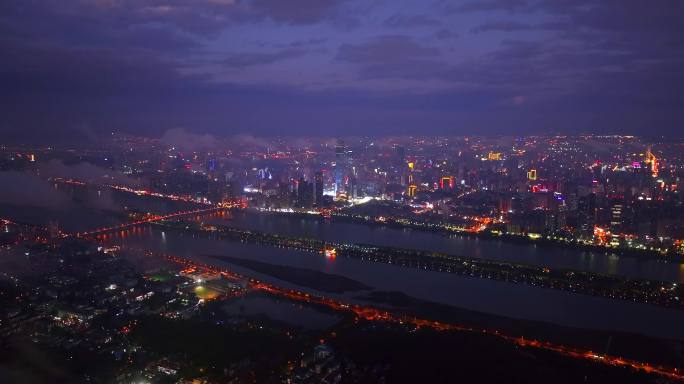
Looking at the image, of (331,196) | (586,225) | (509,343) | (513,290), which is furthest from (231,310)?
(331,196)

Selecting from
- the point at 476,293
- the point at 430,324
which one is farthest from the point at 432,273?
the point at 430,324

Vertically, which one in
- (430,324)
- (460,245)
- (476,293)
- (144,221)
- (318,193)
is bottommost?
(430,324)

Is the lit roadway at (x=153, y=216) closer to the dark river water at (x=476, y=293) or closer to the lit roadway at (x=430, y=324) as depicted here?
the dark river water at (x=476, y=293)

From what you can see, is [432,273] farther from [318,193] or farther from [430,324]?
[318,193]

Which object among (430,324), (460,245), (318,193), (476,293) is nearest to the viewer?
(430,324)

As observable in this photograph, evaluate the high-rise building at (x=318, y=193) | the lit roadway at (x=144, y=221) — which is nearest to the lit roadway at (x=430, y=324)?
the lit roadway at (x=144, y=221)

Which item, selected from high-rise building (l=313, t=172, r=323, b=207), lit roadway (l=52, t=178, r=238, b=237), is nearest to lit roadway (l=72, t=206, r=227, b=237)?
lit roadway (l=52, t=178, r=238, b=237)

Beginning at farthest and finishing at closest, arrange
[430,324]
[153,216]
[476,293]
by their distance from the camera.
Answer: [153,216]
[476,293]
[430,324]

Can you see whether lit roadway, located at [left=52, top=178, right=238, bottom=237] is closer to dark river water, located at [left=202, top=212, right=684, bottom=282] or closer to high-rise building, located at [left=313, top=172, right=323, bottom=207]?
dark river water, located at [left=202, top=212, right=684, bottom=282]

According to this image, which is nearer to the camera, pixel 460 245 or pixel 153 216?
pixel 460 245
